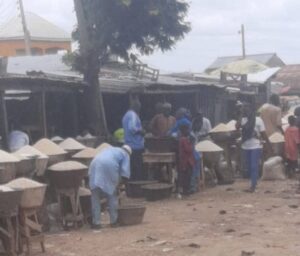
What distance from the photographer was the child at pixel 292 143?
1707 centimetres

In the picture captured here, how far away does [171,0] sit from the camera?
62.4ft

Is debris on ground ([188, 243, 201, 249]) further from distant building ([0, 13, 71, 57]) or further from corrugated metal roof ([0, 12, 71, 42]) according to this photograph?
corrugated metal roof ([0, 12, 71, 42])

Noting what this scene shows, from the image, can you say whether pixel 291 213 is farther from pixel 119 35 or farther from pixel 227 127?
pixel 119 35

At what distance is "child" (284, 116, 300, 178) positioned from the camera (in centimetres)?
1707

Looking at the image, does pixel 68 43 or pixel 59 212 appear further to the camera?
pixel 68 43

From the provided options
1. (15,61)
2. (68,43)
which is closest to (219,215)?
(15,61)

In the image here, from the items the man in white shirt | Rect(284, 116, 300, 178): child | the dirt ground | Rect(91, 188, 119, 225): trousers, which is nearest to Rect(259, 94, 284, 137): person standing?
Rect(284, 116, 300, 178): child

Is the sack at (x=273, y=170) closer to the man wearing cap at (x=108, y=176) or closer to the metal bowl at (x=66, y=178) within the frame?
the man wearing cap at (x=108, y=176)

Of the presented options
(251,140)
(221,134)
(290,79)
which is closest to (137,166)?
(251,140)

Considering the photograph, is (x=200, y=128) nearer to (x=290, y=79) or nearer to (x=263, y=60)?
(x=290, y=79)

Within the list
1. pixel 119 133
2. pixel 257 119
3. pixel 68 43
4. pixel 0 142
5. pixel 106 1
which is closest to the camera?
pixel 0 142

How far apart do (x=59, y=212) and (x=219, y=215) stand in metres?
2.71

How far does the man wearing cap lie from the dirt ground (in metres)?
0.37

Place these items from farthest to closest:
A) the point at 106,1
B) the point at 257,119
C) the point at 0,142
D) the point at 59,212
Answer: the point at 106,1
the point at 257,119
the point at 0,142
the point at 59,212
